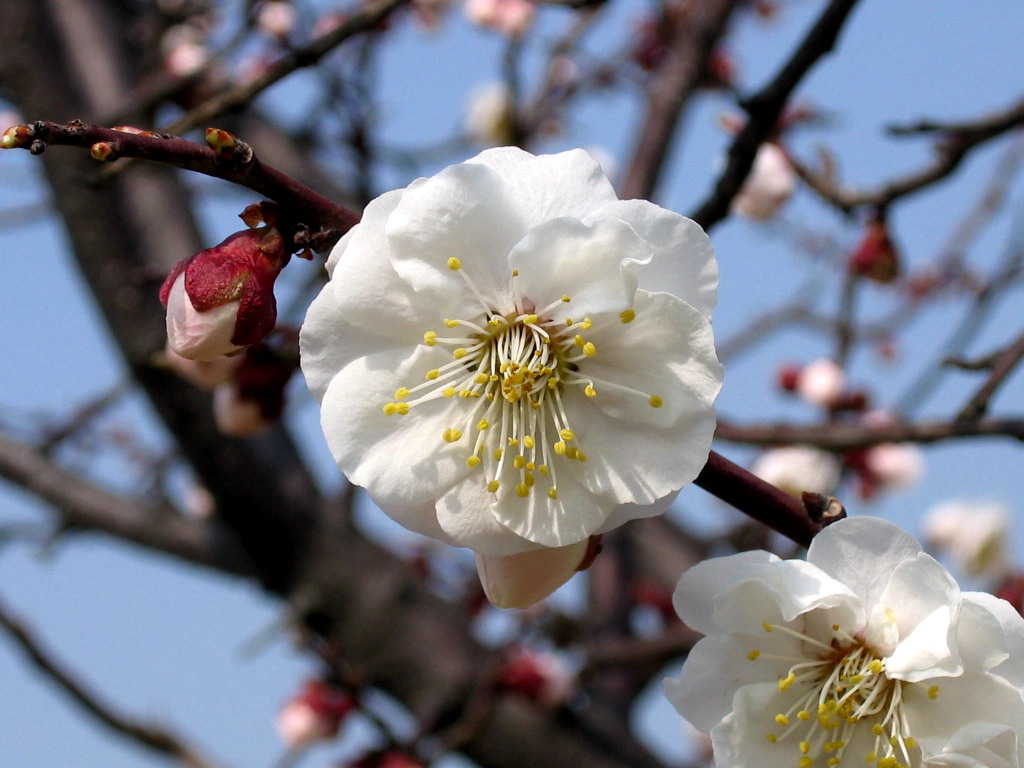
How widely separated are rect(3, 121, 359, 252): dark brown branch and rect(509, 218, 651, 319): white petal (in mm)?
143

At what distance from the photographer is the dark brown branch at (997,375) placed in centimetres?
128

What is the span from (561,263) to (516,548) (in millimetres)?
220

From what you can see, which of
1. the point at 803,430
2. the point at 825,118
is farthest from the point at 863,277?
the point at 803,430

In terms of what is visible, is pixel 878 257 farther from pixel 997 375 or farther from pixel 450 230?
pixel 450 230

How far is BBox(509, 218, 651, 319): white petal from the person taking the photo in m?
0.74

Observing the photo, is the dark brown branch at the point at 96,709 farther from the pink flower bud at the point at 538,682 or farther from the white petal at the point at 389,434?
the white petal at the point at 389,434

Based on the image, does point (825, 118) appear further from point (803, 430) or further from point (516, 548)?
point (516, 548)

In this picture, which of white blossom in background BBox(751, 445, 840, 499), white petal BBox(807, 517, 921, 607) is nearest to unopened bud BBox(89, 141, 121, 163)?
white petal BBox(807, 517, 921, 607)

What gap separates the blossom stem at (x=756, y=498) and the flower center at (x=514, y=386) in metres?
0.09

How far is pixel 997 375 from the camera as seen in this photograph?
1.28 metres

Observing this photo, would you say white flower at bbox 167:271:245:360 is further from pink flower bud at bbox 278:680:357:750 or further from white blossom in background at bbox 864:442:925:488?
white blossom in background at bbox 864:442:925:488

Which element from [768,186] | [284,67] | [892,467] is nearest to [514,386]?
[284,67]

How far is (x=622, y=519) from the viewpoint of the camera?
0.81 metres

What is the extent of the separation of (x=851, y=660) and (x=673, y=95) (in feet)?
5.37
